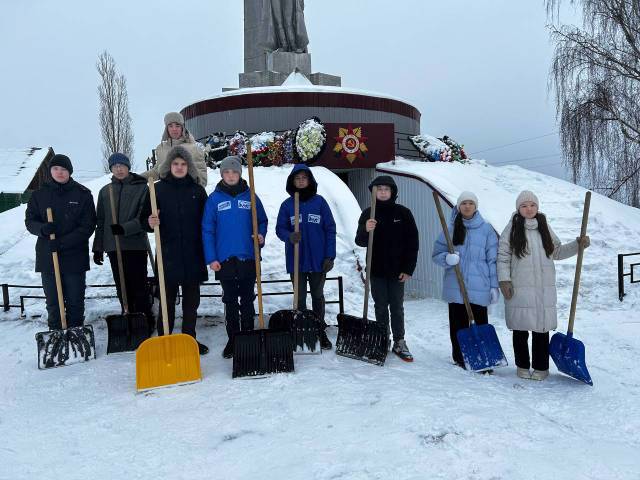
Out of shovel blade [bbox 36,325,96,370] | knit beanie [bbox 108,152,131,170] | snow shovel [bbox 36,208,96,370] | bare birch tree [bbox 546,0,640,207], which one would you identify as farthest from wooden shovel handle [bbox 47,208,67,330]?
bare birch tree [bbox 546,0,640,207]

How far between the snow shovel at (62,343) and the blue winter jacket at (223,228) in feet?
4.84

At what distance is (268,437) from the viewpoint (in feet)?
10.1

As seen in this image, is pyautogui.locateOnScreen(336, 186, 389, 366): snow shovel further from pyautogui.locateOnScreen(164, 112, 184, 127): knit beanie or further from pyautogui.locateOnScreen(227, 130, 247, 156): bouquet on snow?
pyautogui.locateOnScreen(227, 130, 247, 156): bouquet on snow

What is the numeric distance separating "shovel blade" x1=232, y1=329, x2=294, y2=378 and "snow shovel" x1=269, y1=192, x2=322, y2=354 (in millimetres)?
430

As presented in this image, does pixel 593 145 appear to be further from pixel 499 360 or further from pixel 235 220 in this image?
pixel 235 220

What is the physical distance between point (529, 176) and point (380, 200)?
29.3 ft

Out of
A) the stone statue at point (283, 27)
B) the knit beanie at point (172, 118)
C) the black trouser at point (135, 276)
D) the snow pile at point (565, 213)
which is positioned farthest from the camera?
the stone statue at point (283, 27)

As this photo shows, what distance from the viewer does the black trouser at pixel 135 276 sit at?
504 cm

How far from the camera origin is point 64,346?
459cm

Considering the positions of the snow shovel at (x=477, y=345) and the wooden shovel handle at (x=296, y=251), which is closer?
the snow shovel at (x=477, y=345)

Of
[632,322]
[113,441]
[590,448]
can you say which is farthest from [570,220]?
[113,441]

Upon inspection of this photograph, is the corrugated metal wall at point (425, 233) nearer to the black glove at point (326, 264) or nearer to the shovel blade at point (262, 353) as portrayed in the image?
the black glove at point (326, 264)

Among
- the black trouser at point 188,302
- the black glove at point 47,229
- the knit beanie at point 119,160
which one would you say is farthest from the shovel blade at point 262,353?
the knit beanie at point 119,160

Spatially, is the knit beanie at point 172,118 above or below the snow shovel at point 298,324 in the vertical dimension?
above
